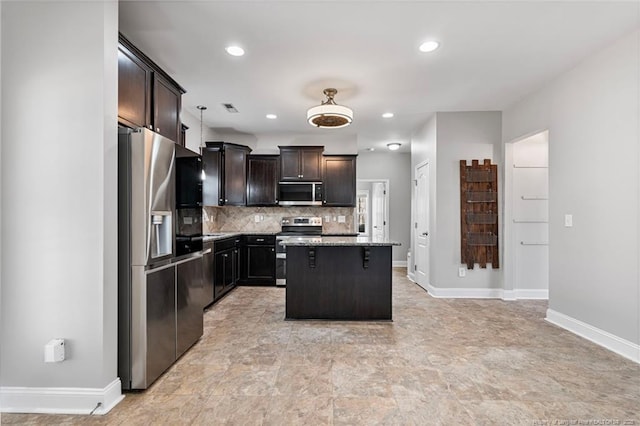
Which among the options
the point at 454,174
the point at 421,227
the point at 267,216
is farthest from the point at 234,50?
the point at 421,227

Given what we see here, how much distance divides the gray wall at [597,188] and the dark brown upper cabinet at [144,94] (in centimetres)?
413

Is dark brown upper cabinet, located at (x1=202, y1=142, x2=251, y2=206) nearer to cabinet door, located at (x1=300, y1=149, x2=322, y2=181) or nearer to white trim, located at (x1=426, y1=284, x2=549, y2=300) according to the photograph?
cabinet door, located at (x1=300, y1=149, x2=322, y2=181)

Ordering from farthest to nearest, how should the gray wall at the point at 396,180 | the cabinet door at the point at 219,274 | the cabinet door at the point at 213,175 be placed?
the gray wall at the point at 396,180 → the cabinet door at the point at 213,175 → the cabinet door at the point at 219,274

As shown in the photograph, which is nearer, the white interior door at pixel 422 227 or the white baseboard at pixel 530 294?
the white baseboard at pixel 530 294

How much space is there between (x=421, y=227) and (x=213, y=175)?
147 inches

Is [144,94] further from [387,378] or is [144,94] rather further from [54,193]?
[387,378]

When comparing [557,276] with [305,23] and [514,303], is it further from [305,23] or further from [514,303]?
[305,23]

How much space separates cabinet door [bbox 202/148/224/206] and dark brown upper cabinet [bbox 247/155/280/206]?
542mm

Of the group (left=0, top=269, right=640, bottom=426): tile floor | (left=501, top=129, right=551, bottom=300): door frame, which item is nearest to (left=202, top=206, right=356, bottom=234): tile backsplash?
(left=501, top=129, right=551, bottom=300): door frame

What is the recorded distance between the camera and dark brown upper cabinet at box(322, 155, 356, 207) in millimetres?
6012

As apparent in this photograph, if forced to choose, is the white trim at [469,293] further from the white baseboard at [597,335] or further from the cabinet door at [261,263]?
the cabinet door at [261,263]

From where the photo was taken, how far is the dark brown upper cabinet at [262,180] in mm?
6008

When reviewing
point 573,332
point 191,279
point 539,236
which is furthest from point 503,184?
point 191,279

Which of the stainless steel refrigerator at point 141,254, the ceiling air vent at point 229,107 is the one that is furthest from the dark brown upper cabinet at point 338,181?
the stainless steel refrigerator at point 141,254
